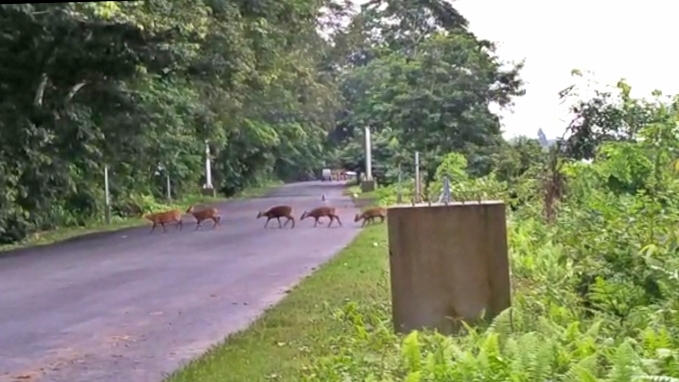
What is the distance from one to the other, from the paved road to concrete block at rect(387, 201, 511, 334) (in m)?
1.60

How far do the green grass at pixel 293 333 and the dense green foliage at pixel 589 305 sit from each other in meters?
0.20

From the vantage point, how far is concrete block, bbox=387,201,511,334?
22.4 ft

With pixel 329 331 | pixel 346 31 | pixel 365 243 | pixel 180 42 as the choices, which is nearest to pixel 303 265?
pixel 365 243

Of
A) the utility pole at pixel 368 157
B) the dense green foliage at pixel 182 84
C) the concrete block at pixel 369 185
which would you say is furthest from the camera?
the concrete block at pixel 369 185

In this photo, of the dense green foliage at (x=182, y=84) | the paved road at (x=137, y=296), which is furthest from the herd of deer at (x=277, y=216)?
the dense green foliage at (x=182, y=84)

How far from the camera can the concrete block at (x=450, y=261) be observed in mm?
6828

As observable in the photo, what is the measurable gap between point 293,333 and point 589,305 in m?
2.22

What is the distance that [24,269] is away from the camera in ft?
45.5

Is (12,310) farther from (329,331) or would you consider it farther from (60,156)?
(60,156)

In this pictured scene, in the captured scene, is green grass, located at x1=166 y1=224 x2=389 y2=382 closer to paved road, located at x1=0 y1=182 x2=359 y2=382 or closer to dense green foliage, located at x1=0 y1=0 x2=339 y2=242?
paved road, located at x1=0 y1=182 x2=359 y2=382

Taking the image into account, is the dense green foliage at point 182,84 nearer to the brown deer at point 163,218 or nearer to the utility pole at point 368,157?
the utility pole at point 368,157

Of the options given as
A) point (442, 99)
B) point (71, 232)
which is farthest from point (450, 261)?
point (442, 99)

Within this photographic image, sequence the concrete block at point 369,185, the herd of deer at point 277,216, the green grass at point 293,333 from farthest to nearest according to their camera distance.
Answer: the concrete block at point 369,185 < the herd of deer at point 277,216 < the green grass at point 293,333

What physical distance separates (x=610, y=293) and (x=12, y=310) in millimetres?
6013
